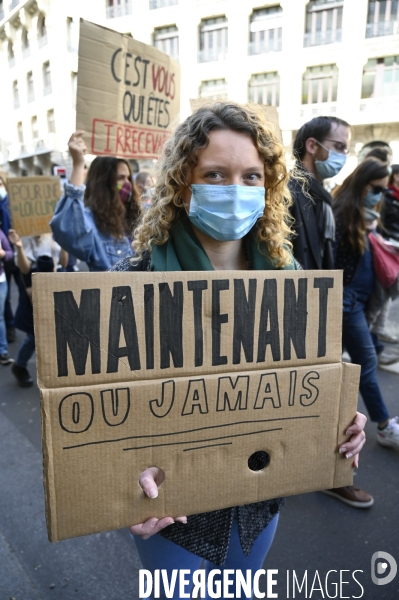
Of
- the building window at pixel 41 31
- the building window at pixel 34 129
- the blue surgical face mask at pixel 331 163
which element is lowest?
the blue surgical face mask at pixel 331 163

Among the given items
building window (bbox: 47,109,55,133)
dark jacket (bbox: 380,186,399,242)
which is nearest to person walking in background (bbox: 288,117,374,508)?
dark jacket (bbox: 380,186,399,242)

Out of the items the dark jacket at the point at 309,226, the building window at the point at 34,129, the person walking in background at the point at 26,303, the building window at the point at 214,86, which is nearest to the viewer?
the dark jacket at the point at 309,226

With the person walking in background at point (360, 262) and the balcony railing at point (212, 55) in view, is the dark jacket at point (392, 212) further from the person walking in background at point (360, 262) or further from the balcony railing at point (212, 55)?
the balcony railing at point (212, 55)

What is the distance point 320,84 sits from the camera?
719 inches

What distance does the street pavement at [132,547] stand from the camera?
1806mm

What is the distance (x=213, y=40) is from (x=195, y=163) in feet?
72.2

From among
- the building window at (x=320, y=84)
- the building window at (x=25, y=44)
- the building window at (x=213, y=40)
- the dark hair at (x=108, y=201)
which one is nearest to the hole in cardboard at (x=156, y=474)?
the dark hair at (x=108, y=201)

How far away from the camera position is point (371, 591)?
1.79m

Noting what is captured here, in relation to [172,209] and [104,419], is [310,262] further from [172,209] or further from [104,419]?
[104,419]

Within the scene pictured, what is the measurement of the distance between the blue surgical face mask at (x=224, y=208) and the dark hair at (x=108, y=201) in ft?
4.56

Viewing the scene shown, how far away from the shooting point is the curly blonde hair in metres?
1.14

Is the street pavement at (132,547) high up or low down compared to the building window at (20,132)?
down

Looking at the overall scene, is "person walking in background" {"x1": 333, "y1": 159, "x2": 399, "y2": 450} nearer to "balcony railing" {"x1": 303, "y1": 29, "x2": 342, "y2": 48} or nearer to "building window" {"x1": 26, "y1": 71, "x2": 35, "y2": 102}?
"balcony railing" {"x1": 303, "y1": 29, "x2": 342, "y2": 48}

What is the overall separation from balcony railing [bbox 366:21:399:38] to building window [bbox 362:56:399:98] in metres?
0.88
